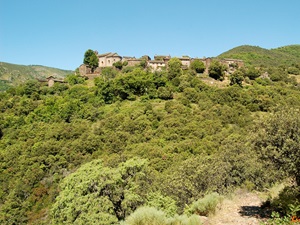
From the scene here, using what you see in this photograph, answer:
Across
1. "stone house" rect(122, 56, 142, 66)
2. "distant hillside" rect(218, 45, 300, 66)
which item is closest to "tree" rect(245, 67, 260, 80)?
"stone house" rect(122, 56, 142, 66)

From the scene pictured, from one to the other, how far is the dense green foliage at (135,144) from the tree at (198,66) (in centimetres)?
307

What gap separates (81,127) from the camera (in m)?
47.9

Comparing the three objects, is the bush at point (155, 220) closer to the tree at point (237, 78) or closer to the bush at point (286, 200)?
the bush at point (286, 200)

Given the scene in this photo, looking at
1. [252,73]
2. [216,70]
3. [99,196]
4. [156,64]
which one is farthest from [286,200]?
[156,64]

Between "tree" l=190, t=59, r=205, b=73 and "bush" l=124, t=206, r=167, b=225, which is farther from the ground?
"tree" l=190, t=59, r=205, b=73

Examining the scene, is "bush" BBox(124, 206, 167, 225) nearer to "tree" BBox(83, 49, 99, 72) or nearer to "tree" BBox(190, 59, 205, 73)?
"tree" BBox(190, 59, 205, 73)

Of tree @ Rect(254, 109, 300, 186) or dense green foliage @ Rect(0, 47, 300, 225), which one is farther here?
dense green foliage @ Rect(0, 47, 300, 225)

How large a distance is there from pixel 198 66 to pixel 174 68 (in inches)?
247

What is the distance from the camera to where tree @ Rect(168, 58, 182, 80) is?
59.4 m

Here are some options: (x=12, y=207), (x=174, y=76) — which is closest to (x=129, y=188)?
(x=12, y=207)

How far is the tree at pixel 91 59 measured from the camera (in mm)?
70062

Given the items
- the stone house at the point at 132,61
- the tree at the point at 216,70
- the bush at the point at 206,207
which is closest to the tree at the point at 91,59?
the stone house at the point at 132,61

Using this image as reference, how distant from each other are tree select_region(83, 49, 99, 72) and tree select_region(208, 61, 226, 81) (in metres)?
27.9

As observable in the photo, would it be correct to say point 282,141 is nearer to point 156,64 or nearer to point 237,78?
point 237,78
